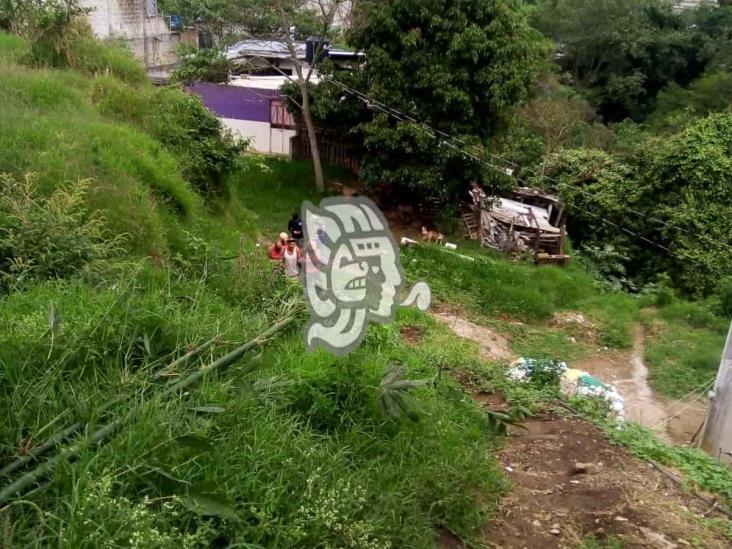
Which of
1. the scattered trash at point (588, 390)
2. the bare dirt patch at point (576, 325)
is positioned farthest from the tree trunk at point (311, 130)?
the scattered trash at point (588, 390)

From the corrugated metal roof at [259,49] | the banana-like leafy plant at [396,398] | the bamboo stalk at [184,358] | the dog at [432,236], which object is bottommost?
the dog at [432,236]

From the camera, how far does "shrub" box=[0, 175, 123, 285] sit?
3.54 meters

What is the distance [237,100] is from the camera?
16.8 meters

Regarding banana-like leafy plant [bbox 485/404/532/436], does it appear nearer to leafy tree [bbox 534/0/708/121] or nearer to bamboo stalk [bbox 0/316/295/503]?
bamboo stalk [bbox 0/316/295/503]

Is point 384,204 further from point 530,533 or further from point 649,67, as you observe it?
point 649,67

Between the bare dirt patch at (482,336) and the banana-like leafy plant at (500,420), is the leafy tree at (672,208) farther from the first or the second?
the banana-like leafy plant at (500,420)

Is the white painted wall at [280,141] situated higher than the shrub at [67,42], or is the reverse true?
the shrub at [67,42]

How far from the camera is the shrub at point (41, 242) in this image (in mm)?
3539

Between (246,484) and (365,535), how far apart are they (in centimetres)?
49

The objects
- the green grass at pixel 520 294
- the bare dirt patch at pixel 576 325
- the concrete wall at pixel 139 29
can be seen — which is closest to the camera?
the bare dirt patch at pixel 576 325

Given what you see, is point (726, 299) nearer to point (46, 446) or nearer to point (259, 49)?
point (46, 446)

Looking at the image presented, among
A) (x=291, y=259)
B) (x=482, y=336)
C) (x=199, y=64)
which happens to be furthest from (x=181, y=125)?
(x=199, y=64)

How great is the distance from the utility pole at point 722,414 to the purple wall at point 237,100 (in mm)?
12959

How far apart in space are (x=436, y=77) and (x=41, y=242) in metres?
9.38
